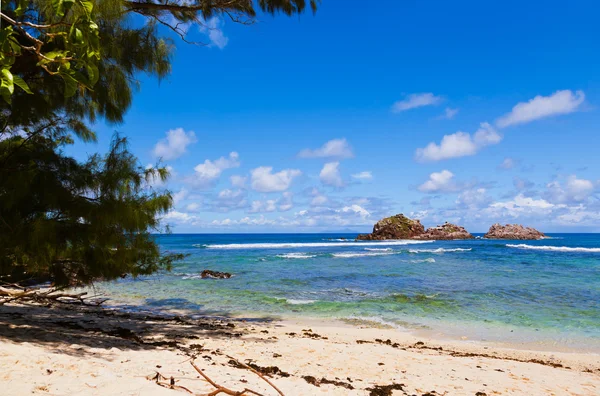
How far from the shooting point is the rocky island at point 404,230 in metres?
76.1

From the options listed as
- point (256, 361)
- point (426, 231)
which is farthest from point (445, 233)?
point (256, 361)

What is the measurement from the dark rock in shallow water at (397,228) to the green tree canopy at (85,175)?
235 feet

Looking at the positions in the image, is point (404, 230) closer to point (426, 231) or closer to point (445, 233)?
point (426, 231)

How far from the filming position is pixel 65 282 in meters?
7.00

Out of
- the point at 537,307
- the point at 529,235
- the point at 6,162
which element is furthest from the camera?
the point at 529,235

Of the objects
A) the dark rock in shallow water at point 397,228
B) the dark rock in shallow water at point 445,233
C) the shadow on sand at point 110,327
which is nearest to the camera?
the shadow on sand at point 110,327

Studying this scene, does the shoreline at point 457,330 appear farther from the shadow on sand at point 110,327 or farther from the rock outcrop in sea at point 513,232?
the rock outcrop in sea at point 513,232

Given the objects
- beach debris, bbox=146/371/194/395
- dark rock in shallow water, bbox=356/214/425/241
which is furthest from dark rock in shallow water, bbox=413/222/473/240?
beach debris, bbox=146/371/194/395

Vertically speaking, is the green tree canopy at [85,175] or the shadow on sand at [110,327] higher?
the green tree canopy at [85,175]

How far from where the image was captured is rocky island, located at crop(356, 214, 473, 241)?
250ft

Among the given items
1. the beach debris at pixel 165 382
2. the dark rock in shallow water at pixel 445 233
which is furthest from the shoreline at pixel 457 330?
the dark rock in shallow water at pixel 445 233

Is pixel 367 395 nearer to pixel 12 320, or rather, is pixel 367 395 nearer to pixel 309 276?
pixel 12 320

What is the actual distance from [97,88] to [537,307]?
1369 centimetres

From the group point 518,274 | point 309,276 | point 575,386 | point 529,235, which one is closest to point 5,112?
point 575,386
